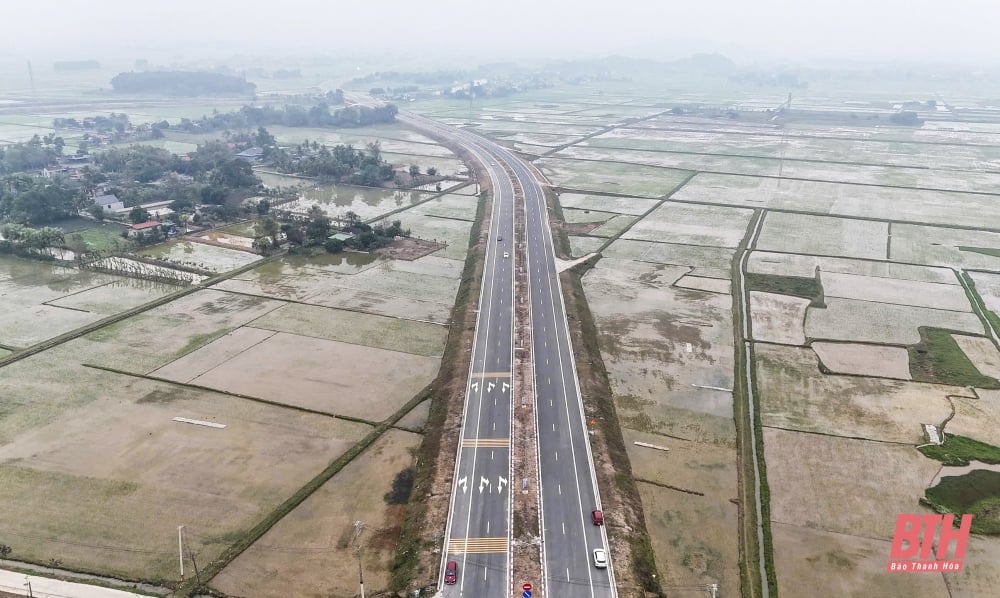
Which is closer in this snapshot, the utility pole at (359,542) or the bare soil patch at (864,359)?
the utility pole at (359,542)

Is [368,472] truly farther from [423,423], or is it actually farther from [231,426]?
[231,426]

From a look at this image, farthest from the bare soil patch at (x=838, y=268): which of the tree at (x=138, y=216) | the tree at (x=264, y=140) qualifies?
the tree at (x=264, y=140)

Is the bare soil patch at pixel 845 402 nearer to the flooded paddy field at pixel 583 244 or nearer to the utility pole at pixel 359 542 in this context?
the utility pole at pixel 359 542

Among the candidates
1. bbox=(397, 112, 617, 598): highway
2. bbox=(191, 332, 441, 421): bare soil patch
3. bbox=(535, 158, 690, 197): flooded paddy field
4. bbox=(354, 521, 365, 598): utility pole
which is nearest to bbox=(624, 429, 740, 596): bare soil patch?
bbox=(397, 112, 617, 598): highway

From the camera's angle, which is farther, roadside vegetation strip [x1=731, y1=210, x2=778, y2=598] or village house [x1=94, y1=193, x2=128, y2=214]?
village house [x1=94, y1=193, x2=128, y2=214]

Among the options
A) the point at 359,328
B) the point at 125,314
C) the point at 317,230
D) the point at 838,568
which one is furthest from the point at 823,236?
the point at 125,314

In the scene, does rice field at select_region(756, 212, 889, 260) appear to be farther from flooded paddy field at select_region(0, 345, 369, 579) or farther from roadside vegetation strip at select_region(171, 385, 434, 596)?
flooded paddy field at select_region(0, 345, 369, 579)
